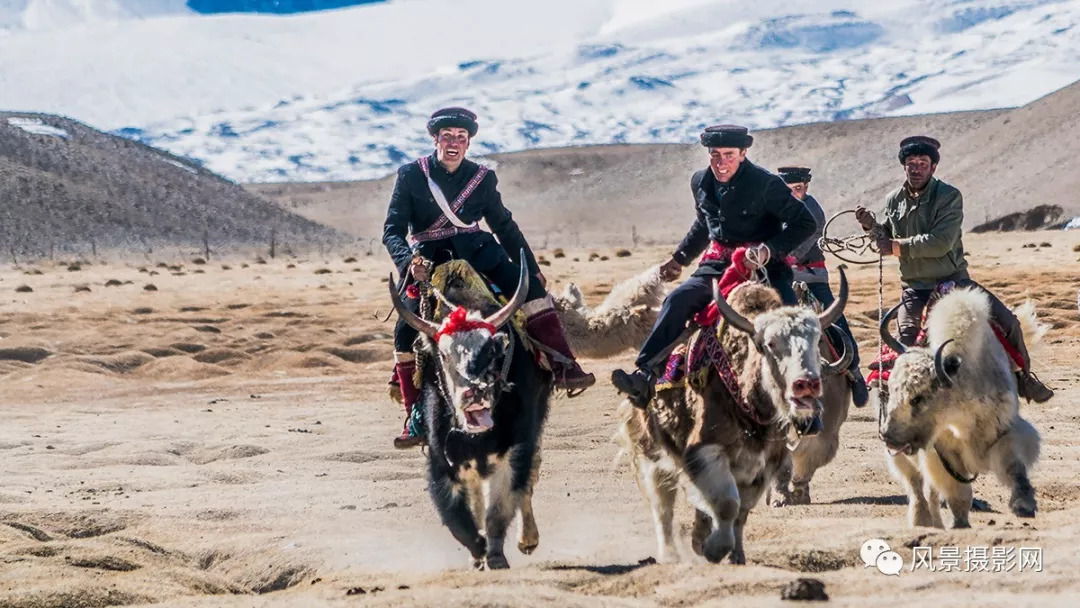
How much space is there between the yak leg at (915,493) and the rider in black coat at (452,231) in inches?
60.5

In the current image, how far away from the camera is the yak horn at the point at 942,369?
679 cm

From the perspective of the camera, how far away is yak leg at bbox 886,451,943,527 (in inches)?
280

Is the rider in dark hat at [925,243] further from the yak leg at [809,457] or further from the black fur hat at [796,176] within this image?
the black fur hat at [796,176]

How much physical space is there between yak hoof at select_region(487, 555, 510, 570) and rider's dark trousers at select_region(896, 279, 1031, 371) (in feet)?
7.95

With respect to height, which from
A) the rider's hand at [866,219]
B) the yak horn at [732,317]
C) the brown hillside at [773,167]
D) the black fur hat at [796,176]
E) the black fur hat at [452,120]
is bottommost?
the brown hillside at [773,167]

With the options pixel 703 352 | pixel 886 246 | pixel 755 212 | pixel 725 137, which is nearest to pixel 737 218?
pixel 755 212

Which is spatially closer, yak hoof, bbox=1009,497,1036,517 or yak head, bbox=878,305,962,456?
yak hoof, bbox=1009,497,1036,517

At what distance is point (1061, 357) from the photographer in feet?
49.2

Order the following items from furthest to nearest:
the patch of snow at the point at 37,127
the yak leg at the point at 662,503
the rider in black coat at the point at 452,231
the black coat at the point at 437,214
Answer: the patch of snow at the point at 37,127
the black coat at the point at 437,214
the rider in black coat at the point at 452,231
the yak leg at the point at 662,503

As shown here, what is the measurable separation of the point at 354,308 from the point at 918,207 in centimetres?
1591

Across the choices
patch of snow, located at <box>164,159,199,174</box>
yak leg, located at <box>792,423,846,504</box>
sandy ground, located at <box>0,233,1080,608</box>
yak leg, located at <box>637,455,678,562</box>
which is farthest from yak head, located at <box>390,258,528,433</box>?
patch of snow, located at <box>164,159,199,174</box>

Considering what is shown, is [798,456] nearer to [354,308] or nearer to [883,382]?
[883,382]

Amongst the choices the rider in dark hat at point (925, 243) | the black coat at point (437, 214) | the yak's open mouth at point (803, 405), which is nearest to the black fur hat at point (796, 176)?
the rider in dark hat at point (925, 243)

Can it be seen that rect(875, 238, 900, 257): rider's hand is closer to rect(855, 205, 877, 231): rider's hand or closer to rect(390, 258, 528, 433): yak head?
rect(855, 205, 877, 231): rider's hand
